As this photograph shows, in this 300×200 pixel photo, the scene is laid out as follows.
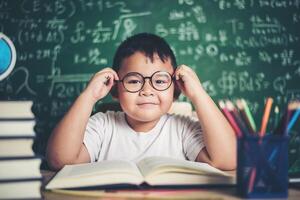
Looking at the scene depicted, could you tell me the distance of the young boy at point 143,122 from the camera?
1.27 m

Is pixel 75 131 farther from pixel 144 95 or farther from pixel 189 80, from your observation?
pixel 189 80

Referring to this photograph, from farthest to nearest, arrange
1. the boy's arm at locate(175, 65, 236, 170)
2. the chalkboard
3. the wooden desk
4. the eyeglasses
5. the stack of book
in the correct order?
the chalkboard, the eyeglasses, the boy's arm at locate(175, 65, 236, 170), the wooden desk, the stack of book

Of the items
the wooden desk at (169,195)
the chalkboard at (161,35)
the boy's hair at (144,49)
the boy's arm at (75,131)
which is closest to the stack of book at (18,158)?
the wooden desk at (169,195)

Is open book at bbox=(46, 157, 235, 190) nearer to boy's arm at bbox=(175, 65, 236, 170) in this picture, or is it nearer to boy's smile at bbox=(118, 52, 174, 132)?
boy's arm at bbox=(175, 65, 236, 170)

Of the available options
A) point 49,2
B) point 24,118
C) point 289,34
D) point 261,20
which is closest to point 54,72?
point 49,2

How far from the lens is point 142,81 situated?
1.35 meters

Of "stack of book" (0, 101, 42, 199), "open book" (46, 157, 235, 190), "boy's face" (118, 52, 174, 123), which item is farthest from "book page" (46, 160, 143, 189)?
"boy's face" (118, 52, 174, 123)

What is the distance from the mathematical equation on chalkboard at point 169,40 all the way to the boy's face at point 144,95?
1516mm

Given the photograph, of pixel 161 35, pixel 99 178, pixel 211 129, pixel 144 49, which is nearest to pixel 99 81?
pixel 144 49

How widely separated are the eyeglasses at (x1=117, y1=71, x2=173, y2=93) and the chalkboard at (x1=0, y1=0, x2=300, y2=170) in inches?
62.8

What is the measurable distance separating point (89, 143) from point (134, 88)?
0.25 m

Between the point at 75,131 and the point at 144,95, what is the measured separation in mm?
252

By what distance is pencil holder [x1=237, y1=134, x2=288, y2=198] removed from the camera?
76cm

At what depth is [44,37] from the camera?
9.57ft
